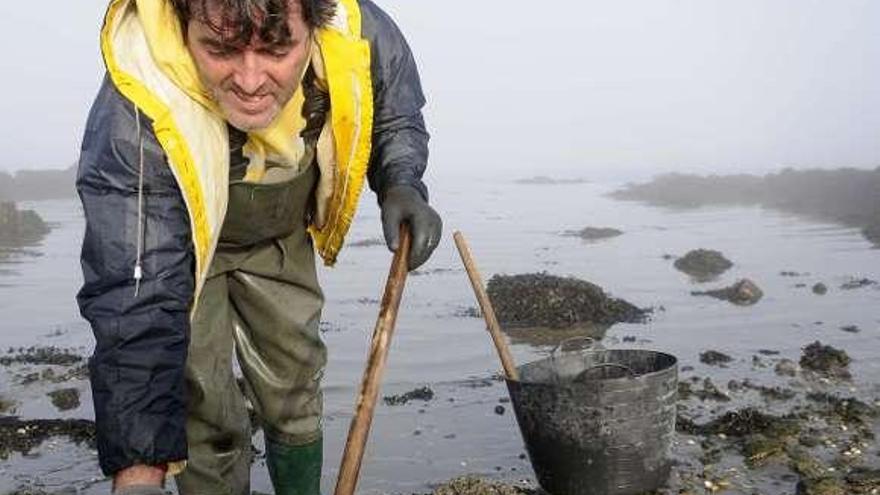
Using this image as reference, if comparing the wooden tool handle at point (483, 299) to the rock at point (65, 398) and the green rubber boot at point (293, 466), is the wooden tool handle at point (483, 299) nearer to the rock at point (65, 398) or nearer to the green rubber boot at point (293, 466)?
the green rubber boot at point (293, 466)

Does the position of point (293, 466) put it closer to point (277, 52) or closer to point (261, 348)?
point (261, 348)

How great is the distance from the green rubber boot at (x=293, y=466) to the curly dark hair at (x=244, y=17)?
2052 mm

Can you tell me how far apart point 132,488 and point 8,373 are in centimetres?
545

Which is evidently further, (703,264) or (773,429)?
(703,264)

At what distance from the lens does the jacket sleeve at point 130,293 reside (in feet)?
7.68

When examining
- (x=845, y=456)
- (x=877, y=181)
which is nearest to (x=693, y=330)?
(x=845, y=456)

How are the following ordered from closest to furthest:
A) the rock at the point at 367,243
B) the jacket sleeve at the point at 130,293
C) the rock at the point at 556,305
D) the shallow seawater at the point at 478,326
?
the jacket sleeve at the point at 130,293 → the shallow seawater at the point at 478,326 → the rock at the point at 556,305 → the rock at the point at 367,243

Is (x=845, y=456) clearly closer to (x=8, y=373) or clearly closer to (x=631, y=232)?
(x=8, y=373)

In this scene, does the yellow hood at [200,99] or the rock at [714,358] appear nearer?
the yellow hood at [200,99]

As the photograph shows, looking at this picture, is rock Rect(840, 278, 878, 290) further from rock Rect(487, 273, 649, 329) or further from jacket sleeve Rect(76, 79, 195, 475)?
jacket sleeve Rect(76, 79, 195, 475)

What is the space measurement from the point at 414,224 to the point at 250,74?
86 cm

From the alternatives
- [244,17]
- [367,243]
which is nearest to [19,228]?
[367,243]

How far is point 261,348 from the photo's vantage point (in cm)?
376

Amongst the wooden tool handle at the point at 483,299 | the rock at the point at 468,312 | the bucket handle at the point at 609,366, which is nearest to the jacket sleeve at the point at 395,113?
the wooden tool handle at the point at 483,299
